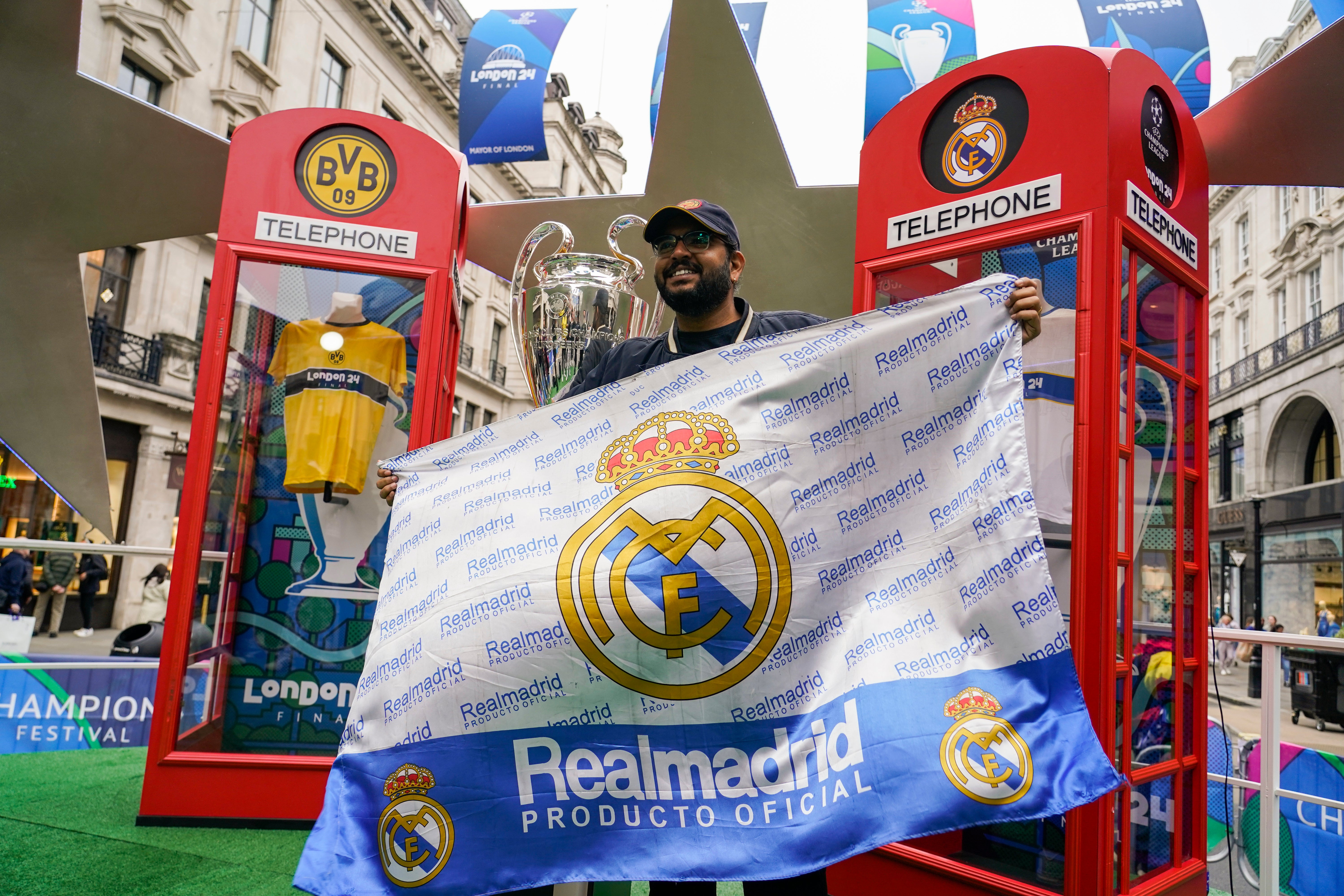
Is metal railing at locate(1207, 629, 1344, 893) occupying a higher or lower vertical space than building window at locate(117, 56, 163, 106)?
lower

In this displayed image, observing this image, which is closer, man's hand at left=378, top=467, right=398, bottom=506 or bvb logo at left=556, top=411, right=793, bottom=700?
bvb logo at left=556, top=411, right=793, bottom=700

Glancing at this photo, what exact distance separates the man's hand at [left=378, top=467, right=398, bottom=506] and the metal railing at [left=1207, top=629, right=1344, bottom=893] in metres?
3.01

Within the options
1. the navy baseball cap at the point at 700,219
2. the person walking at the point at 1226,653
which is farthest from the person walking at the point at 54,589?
the person walking at the point at 1226,653

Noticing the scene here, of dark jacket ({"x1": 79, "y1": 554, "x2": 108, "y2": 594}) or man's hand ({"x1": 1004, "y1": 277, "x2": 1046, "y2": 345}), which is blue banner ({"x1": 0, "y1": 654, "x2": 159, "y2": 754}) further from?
dark jacket ({"x1": 79, "y1": 554, "x2": 108, "y2": 594})

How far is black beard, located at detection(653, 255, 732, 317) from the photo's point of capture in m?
2.56

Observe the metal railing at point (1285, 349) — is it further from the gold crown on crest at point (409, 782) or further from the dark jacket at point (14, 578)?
the dark jacket at point (14, 578)

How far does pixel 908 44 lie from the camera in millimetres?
7176

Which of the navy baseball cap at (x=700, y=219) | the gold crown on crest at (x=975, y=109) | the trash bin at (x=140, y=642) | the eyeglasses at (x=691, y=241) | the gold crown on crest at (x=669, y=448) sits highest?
the gold crown on crest at (x=975, y=109)

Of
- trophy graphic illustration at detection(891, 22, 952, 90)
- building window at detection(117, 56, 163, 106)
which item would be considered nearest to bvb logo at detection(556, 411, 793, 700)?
trophy graphic illustration at detection(891, 22, 952, 90)

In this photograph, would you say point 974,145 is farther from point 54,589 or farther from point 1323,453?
point 1323,453

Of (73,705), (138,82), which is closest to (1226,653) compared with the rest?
(73,705)

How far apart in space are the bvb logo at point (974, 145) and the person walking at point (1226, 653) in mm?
14610

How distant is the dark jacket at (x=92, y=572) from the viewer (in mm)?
14031

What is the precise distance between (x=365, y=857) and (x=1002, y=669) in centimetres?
136
